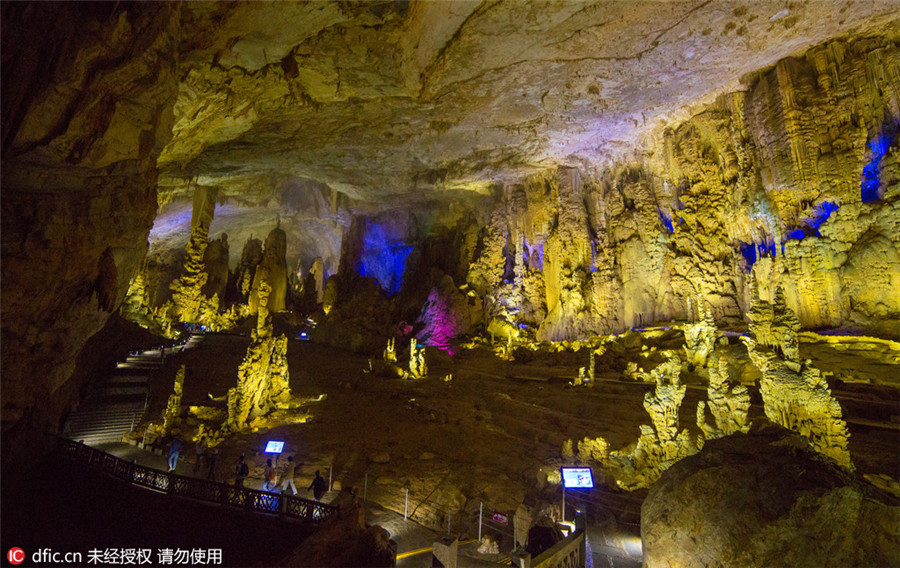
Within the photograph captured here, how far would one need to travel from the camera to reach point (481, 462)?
1159cm

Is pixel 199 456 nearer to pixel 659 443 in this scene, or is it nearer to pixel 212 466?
pixel 212 466

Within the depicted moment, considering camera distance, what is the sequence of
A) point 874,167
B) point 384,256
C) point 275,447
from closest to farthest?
point 275,447 < point 874,167 < point 384,256

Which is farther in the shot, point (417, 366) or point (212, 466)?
point (417, 366)

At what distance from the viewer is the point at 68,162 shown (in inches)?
275

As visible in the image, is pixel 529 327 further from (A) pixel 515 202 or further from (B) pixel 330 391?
(B) pixel 330 391

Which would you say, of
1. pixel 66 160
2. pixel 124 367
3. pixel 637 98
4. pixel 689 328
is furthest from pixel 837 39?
pixel 124 367

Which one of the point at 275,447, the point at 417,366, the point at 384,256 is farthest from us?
the point at 384,256

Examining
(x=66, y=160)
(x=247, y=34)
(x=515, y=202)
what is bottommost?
(x=66, y=160)

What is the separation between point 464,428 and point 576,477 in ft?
20.7

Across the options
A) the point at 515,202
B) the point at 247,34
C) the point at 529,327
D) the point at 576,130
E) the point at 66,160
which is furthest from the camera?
the point at 515,202

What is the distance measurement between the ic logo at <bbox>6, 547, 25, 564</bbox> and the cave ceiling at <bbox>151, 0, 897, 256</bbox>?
9.61m

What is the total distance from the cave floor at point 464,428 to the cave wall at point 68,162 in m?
5.02

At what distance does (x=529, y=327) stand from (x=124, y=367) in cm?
1983

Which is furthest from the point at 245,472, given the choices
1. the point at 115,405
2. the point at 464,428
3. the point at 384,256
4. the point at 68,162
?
the point at 384,256
